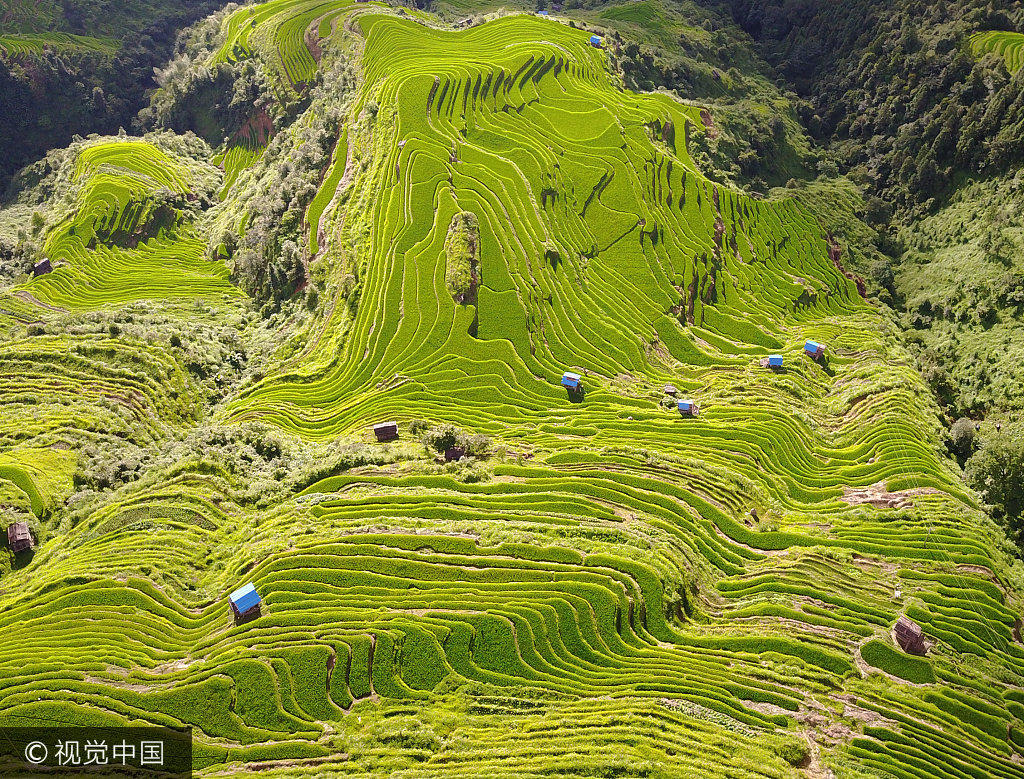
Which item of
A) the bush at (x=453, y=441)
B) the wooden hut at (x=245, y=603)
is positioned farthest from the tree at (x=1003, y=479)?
the wooden hut at (x=245, y=603)

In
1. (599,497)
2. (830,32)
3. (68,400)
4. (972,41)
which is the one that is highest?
(830,32)

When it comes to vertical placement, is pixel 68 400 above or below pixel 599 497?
below

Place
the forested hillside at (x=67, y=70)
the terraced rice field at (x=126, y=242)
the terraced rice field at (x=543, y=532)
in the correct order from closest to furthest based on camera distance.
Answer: the terraced rice field at (x=543, y=532), the terraced rice field at (x=126, y=242), the forested hillside at (x=67, y=70)

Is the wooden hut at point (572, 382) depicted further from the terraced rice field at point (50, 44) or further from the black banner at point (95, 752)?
the terraced rice field at point (50, 44)

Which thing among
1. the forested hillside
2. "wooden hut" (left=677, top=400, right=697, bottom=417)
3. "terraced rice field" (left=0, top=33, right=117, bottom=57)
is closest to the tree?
"wooden hut" (left=677, top=400, right=697, bottom=417)

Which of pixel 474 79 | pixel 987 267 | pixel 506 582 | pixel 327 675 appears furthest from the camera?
pixel 474 79

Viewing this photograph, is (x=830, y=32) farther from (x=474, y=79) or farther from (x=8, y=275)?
(x=8, y=275)

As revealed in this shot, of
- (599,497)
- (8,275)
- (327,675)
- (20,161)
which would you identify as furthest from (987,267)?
(20,161)

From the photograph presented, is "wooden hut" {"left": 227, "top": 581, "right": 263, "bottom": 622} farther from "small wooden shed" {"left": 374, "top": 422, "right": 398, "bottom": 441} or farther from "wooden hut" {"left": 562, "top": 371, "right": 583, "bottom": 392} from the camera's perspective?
"wooden hut" {"left": 562, "top": 371, "right": 583, "bottom": 392}

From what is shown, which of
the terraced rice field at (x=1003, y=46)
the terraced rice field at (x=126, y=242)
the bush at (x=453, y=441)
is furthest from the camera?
the terraced rice field at (x=1003, y=46)
